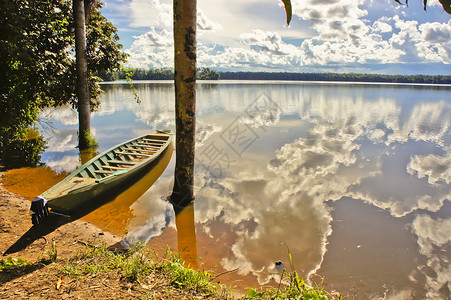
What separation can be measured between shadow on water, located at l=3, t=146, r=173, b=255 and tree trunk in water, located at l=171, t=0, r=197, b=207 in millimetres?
1721

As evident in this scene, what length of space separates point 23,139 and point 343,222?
1216cm

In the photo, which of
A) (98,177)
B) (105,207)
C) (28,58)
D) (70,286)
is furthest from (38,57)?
(70,286)

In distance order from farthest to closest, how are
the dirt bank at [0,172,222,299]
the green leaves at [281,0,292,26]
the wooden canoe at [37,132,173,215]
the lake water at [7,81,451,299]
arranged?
the wooden canoe at [37,132,173,215] < the lake water at [7,81,451,299] < the dirt bank at [0,172,222,299] < the green leaves at [281,0,292,26]

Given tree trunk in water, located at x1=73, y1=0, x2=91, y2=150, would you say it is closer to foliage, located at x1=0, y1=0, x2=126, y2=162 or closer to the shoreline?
foliage, located at x1=0, y1=0, x2=126, y2=162

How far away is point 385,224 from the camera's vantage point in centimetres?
643

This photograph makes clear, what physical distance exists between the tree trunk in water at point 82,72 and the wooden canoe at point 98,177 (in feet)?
8.03

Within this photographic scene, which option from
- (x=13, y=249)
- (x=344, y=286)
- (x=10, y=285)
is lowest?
(x=344, y=286)

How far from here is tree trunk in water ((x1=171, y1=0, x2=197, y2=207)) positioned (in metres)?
5.64

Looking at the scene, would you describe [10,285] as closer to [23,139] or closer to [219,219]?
[219,219]

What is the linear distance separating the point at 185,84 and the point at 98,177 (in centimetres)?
367

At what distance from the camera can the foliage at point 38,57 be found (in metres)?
7.25

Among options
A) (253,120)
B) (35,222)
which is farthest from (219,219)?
(253,120)

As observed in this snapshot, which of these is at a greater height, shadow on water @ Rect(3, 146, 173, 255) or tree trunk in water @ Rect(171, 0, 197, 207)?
tree trunk in water @ Rect(171, 0, 197, 207)

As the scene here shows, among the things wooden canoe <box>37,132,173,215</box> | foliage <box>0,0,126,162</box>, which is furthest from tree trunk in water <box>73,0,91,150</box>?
wooden canoe <box>37,132,173,215</box>
